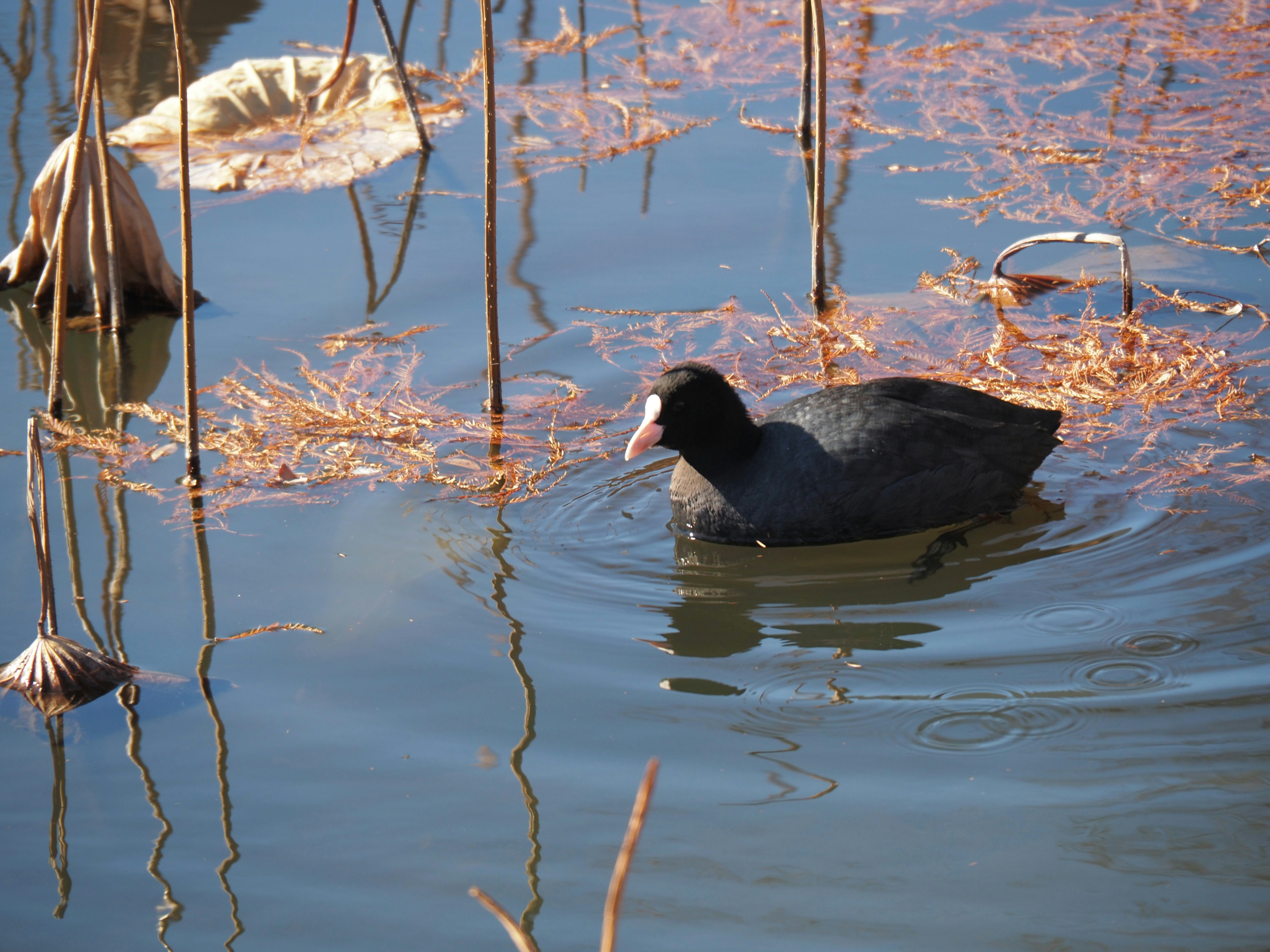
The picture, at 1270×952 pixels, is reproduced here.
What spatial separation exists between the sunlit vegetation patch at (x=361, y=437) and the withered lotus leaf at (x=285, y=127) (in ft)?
7.54

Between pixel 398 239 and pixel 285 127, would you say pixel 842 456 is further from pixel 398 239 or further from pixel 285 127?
pixel 285 127

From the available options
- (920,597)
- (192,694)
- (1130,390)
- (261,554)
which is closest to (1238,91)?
(1130,390)

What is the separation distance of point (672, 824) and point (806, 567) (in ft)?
4.12

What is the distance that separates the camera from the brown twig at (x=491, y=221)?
3926 millimetres

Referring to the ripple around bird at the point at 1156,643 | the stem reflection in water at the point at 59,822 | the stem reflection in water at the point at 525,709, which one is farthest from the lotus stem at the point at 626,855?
the ripple around bird at the point at 1156,643

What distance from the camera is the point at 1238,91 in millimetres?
7168

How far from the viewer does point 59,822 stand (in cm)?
276

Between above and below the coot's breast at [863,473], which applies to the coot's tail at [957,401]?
above

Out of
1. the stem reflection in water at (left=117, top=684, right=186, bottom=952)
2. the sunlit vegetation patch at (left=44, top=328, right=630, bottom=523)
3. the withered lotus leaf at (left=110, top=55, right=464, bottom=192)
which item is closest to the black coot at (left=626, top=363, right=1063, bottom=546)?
the sunlit vegetation patch at (left=44, top=328, right=630, bottom=523)

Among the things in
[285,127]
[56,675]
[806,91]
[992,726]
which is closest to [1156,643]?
[992,726]

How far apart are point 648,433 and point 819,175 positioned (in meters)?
1.76

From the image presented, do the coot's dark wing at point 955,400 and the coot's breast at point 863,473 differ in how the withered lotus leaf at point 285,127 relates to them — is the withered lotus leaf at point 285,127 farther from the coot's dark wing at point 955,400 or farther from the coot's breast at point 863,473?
the coot's dark wing at point 955,400

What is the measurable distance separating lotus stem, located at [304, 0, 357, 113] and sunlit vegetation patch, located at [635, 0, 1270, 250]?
2.30 m

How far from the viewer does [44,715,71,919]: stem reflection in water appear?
255 centimetres
